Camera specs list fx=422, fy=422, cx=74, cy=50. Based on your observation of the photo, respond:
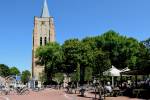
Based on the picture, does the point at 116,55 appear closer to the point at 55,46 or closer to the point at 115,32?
the point at 115,32

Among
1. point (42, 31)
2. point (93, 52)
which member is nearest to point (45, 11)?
point (42, 31)

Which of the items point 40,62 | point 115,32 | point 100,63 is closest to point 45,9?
point 40,62

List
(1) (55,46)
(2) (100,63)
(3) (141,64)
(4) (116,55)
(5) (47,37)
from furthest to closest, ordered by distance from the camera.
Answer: (5) (47,37), (1) (55,46), (4) (116,55), (2) (100,63), (3) (141,64)

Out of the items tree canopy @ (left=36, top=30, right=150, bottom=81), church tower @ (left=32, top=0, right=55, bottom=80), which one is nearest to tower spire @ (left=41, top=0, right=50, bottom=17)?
church tower @ (left=32, top=0, right=55, bottom=80)

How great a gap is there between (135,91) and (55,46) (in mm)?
71167

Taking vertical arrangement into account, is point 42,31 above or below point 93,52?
above

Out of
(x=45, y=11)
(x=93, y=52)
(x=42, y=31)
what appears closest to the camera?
(x=93, y=52)

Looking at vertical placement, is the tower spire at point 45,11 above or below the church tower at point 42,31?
above

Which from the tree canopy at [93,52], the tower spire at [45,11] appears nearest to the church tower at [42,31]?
the tower spire at [45,11]

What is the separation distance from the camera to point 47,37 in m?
141

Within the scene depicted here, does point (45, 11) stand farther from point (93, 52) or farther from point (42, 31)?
point (93, 52)

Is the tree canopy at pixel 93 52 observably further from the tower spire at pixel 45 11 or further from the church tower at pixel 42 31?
the tower spire at pixel 45 11

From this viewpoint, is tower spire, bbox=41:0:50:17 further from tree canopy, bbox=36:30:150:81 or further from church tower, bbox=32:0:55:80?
tree canopy, bbox=36:30:150:81

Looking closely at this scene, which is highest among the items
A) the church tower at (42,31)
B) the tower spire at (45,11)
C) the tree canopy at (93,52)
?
the tower spire at (45,11)
